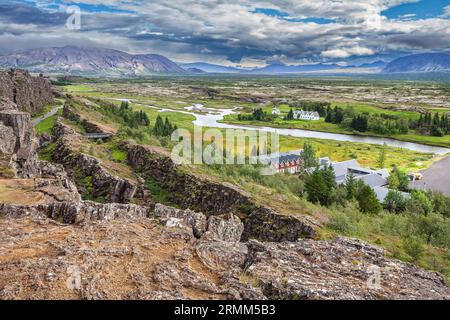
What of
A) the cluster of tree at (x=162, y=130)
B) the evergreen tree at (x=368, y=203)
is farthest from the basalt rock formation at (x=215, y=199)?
the cluster of tree at (x=162, y=130)

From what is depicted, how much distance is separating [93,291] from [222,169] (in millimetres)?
54554

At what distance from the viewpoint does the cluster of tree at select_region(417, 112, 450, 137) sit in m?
165

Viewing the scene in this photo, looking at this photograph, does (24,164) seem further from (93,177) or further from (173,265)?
(173,265)

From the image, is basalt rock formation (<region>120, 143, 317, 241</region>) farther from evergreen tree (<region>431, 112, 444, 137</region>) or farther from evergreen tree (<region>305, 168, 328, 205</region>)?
evergreen tree (<region>431, 112, 444, 137</region>)

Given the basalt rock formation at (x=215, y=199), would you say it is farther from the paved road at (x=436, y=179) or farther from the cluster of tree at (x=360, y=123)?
the cluster of tree at (x=360, y=123)

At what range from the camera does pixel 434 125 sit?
168750mm

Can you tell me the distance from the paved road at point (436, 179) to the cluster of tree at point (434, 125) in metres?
53.8

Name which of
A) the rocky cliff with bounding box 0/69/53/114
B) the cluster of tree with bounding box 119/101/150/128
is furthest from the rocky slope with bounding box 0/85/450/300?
the cluster of tree with bounding box 119/101/150/128

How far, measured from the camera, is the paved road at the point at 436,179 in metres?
92.4

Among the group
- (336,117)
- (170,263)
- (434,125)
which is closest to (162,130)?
(170,263)

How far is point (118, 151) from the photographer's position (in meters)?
73.1

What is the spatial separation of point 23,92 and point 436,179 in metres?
109

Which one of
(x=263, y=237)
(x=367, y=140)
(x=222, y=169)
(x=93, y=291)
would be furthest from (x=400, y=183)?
(x=93, y=291)
